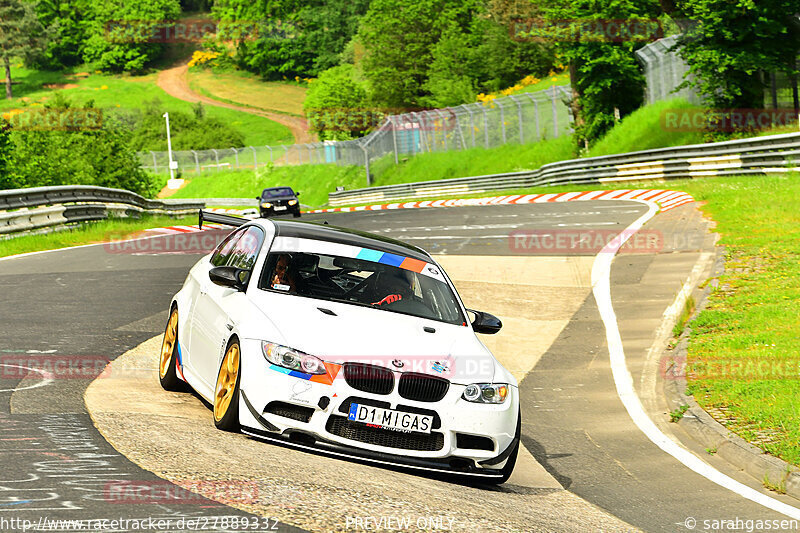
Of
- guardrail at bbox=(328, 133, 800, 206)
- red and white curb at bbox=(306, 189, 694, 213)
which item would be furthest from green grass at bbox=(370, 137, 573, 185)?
red and white curb at bbox=(306, 189, 694, 213)

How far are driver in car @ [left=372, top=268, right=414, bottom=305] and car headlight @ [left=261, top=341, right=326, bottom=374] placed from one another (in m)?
1.30

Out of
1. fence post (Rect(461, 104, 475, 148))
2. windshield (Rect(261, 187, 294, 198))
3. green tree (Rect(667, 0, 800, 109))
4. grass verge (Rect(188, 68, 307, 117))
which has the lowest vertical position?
windshield (Rect(261, 187, 294, 198))

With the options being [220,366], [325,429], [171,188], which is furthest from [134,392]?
[171,188]

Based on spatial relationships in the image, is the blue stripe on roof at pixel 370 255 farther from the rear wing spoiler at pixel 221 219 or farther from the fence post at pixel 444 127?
the fence post at pixel 444 127

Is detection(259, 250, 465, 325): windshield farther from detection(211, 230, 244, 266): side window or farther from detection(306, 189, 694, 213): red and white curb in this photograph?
detection(306, 189, 694, 213): red and white curb

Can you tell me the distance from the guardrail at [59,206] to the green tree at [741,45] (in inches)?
806

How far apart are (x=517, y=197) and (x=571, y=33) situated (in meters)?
12.6

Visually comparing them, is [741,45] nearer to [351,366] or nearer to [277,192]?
[277,192]

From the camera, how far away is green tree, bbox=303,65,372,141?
9879 centimetres

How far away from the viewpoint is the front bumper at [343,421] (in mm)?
6598

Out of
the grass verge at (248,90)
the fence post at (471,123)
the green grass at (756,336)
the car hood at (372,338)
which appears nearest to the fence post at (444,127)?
the fence post at (471,123)

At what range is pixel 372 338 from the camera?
6.94 metres

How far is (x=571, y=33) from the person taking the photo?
146ft

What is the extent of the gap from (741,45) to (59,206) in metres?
23.9
